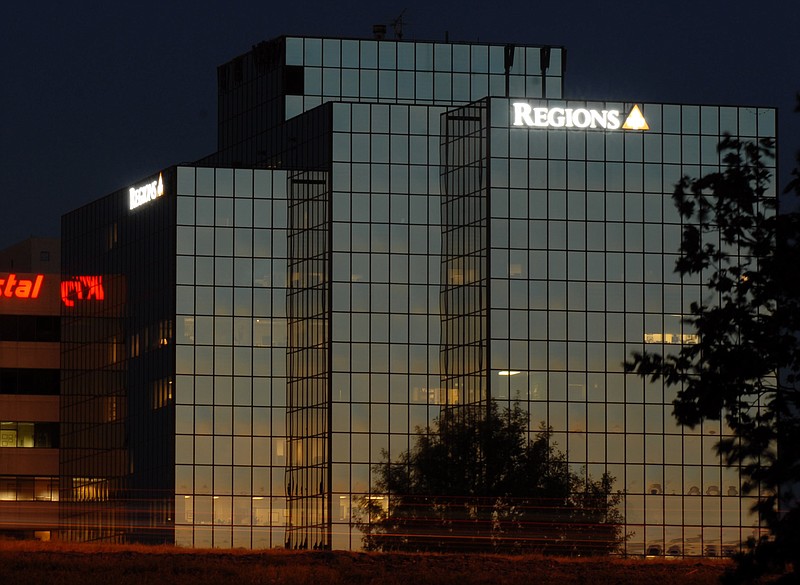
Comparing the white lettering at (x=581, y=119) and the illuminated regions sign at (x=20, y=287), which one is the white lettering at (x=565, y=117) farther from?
the illuminated regions sign at (x=20, y=287)

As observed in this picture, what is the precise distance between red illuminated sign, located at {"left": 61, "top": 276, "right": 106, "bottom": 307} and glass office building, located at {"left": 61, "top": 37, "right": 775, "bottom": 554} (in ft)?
39.6

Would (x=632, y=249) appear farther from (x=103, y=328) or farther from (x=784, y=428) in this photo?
(x=784, y=428)

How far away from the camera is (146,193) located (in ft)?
459

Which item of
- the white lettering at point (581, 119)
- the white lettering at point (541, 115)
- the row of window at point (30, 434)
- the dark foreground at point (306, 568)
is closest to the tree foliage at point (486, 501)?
the white lettering at point (541, 115)

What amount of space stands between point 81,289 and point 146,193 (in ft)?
49.5

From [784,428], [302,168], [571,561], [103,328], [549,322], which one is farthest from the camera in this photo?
[103,328]

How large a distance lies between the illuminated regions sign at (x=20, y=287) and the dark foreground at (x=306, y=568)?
90.0m

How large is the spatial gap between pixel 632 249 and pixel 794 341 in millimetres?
82340

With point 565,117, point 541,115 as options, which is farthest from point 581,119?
point 541,115

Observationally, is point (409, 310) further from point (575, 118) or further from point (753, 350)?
point (753, 350)

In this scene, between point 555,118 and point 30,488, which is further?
point 30,488

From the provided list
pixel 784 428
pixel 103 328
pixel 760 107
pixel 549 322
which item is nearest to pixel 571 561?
pixel 784 428

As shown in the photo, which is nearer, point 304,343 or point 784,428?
point 784,428

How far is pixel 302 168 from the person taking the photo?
445 ft
